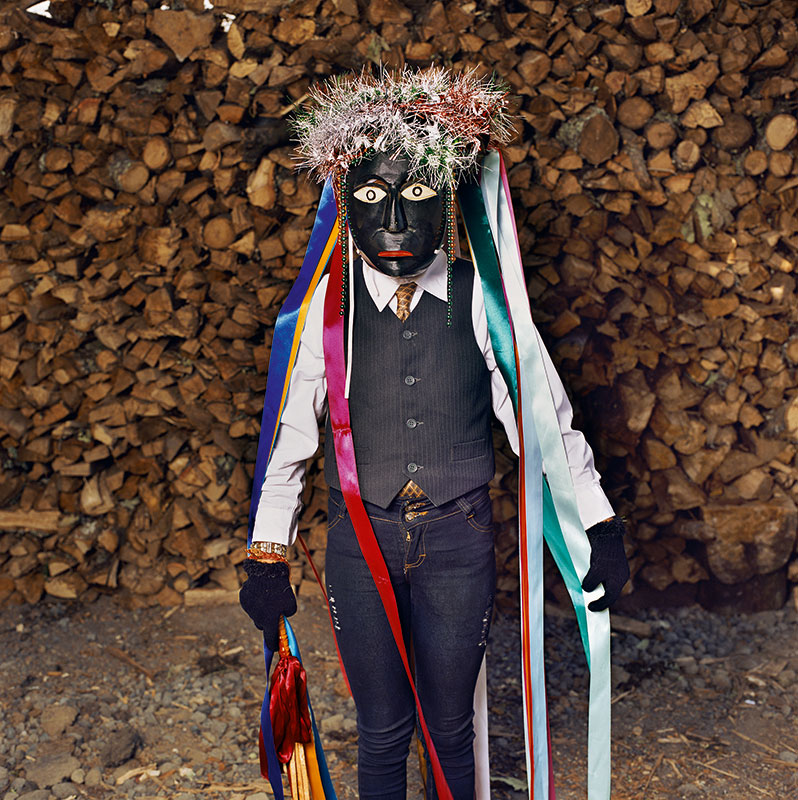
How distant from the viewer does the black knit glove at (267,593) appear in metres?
1.83

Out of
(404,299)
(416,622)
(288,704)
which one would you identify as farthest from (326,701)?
(404,299)

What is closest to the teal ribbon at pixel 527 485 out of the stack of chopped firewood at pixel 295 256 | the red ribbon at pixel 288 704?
the red ribbon at pixel 288 704

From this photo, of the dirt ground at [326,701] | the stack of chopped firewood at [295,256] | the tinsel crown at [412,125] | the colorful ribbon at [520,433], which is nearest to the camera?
the tinsel crown at [412,125]

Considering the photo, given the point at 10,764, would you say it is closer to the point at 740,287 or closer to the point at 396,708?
the point at 396,708

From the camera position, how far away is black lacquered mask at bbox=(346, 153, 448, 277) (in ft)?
5.75

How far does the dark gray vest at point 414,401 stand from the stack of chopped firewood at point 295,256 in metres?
1.18

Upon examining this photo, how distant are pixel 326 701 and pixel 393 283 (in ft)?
5.19

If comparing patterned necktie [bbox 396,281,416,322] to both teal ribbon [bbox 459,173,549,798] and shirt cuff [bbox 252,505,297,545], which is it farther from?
shirt cuff [bbox 252,505,297,545]

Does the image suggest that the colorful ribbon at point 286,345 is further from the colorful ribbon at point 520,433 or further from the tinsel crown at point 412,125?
the tinsel crown at point 412,125

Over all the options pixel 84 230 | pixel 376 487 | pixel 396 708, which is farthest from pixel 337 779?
pixel 84 230

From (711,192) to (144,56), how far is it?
72.4 inches

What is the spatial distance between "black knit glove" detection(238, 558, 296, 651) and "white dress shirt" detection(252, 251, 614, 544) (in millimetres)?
58

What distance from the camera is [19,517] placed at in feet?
10.4

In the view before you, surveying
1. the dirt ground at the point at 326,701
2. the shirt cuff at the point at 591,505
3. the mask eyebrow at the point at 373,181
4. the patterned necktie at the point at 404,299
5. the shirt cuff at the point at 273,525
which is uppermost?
the mask eyebrow at the point at 373,181
